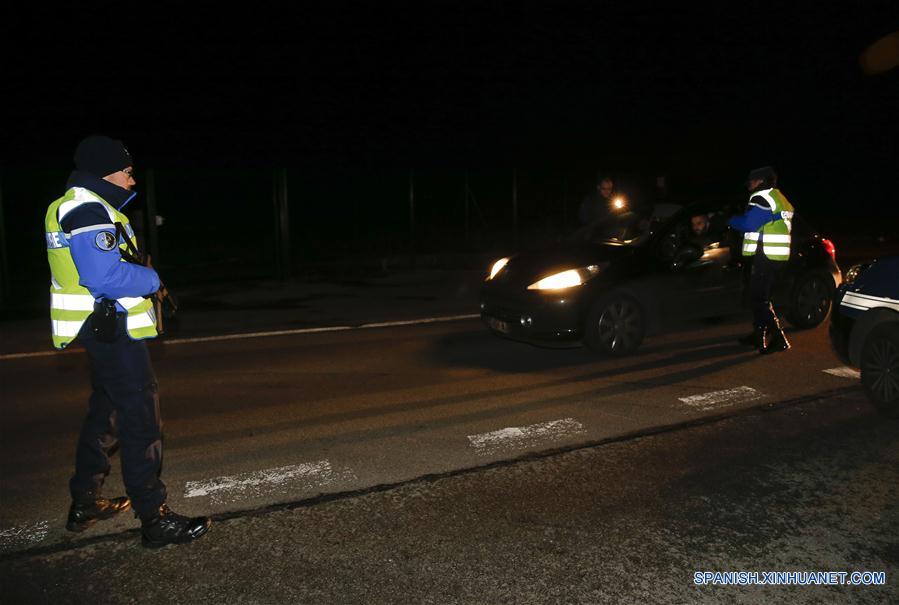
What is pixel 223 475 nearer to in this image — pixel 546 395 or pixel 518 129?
pixel 546 395

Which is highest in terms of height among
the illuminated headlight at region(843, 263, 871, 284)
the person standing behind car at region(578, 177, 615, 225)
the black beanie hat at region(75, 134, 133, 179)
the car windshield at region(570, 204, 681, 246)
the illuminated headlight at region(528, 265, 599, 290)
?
the black beanie hat at region(75, 134, 133, 179)

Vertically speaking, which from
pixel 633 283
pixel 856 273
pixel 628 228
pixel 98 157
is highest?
pixel 98 157

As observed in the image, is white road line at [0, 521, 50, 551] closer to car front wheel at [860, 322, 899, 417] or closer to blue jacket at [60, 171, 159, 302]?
blue jacket at [60, 171, 159, 302]

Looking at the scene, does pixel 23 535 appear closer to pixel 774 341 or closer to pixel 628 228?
pixel 628 228

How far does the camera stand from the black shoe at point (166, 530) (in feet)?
11.7

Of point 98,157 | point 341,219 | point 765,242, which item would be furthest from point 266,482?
point 341,219

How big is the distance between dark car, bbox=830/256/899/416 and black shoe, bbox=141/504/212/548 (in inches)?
191

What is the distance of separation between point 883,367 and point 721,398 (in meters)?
1.18

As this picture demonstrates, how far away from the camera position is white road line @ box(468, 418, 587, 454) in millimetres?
4992

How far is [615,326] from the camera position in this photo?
750cm

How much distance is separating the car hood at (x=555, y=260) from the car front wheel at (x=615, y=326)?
17.5 inches

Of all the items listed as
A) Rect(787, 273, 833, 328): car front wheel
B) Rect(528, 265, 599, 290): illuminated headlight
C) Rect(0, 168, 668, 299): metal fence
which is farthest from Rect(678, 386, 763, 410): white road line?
Rect(0, 168, 668, 299): metal fence

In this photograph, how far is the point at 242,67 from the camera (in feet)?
125

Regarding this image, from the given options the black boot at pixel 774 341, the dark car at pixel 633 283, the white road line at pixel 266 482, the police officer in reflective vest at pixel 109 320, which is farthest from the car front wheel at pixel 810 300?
the police officer in reflective vest at pixel 109 320
